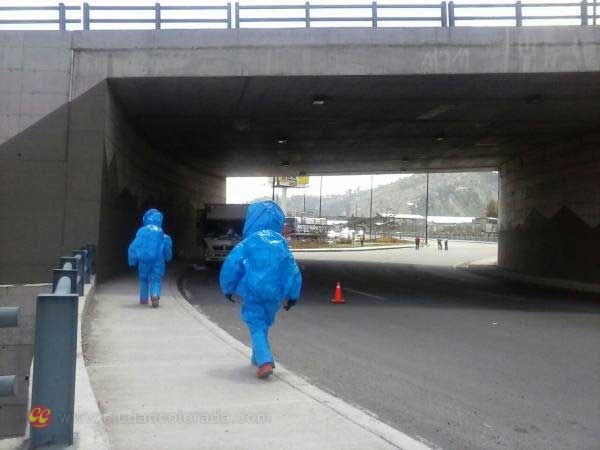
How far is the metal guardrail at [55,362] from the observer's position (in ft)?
12.5

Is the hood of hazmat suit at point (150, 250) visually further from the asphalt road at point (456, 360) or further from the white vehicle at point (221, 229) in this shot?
the white vehicle at point (221, 229)

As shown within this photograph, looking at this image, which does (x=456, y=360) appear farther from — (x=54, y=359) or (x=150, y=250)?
(x=54, y=359)

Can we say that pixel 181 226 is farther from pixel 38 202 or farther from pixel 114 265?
pixel 38 202

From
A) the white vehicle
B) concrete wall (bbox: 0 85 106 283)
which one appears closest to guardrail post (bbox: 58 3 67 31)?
concrete wall (bbox: 0 85 106 283)

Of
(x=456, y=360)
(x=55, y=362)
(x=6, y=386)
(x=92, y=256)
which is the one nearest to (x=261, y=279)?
(x=55, y=362)

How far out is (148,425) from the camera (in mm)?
4949

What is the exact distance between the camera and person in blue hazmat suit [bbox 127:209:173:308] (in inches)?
456

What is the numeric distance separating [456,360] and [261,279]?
3782 millimetres

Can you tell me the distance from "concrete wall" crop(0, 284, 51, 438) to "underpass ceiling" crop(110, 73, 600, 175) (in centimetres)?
675

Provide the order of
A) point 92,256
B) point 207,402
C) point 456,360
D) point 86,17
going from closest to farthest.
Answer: point 207,402 → point 456,360 → point 92,256 → point 86,17

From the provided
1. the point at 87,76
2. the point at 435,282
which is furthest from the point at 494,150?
the point at 87,76

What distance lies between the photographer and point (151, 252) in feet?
37.8

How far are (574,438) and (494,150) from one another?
23845 mm

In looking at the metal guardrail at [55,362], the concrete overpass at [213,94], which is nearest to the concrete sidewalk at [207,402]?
the metal guardrail at [55,362]
